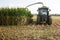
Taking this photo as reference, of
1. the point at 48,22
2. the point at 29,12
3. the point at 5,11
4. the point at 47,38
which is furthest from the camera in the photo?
the point at 29,12

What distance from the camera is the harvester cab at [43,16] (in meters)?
21.5

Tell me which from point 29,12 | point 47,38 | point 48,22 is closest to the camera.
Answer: point 47,38

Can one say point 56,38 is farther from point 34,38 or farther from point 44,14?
point 44,14

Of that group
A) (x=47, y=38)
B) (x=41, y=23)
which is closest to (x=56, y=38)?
(x=47, y=38)

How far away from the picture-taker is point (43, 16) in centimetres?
2203

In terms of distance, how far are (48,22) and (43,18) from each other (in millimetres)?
755

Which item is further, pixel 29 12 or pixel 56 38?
pixel 29 12

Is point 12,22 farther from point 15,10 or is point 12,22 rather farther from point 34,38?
point 34,38

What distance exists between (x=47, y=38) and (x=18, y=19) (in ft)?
34.5

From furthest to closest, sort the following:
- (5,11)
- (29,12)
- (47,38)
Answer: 1. (29,12)
2. (5,11)
3. (47,38)

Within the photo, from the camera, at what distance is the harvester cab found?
21550 millimetres

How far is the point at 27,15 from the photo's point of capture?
2359 cm

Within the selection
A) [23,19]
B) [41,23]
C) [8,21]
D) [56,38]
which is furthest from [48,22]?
[56,38]

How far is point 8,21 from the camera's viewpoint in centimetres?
2159
